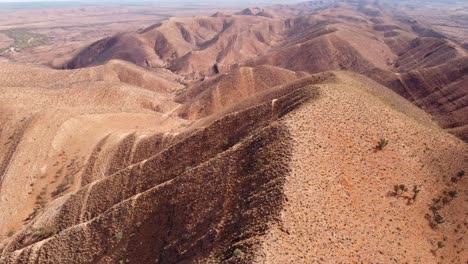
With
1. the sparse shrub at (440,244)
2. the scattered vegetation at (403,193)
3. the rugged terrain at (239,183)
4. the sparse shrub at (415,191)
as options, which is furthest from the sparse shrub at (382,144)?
the sparse shrub at (440,244)

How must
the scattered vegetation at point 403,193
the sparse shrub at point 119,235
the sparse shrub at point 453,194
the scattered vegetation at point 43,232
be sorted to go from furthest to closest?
the scattered vegetation at point 43,232
the sparse shrub at point 453,194
the sparse shrub at point 119,235
the scattered vegetation at point 403,193

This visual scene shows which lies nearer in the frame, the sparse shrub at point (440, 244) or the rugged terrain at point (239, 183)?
the rugged terrain at point (239, 183)

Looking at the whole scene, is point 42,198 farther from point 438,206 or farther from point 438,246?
point 438,206

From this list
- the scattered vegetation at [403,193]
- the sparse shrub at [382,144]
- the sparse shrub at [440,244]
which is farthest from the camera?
the sparse shrub at [382,144]

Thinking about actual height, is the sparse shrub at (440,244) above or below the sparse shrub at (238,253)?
below

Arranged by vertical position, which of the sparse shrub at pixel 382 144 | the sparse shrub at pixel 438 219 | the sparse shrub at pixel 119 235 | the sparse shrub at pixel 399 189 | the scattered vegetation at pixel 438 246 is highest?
the sparse shrub at pixel 382 144

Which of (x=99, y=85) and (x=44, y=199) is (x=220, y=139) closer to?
(x=44, y=199)

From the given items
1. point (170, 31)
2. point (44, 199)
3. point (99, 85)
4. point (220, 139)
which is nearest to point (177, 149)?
point (220, 139)

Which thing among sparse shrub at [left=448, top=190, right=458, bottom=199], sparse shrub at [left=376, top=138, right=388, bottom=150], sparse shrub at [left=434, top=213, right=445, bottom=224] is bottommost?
sparse shrub at [left=434, top=213, right=445, bottom=224]

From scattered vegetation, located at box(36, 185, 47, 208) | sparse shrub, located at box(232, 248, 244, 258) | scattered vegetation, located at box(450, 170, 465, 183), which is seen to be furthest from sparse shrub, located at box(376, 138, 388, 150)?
scattered vegetation, located at box(36, 185, 47, 208)

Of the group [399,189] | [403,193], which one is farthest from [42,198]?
[403,193]

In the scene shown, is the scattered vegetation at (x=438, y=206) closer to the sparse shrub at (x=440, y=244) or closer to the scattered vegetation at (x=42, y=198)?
the sparse shrub at (x=440, y=244)

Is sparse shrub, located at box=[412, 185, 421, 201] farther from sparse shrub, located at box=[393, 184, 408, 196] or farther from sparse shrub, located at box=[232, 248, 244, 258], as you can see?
sparse shrub, located at box=[232, 248, 244, 258]
